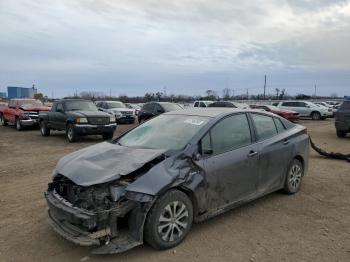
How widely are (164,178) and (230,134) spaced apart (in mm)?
1494

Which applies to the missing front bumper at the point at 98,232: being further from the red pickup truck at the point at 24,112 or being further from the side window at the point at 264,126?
the red pickup truck at the point at 24,112

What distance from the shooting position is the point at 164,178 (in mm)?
4281

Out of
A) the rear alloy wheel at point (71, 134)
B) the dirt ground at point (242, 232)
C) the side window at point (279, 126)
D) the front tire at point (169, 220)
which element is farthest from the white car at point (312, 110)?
the front tire at point (169, 220)

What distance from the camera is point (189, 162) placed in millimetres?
4633

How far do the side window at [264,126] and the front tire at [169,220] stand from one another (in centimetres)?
196

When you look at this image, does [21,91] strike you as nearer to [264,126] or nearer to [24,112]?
[24,112]

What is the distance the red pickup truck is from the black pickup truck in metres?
3.58

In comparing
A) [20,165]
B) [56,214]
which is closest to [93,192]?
[56,214]

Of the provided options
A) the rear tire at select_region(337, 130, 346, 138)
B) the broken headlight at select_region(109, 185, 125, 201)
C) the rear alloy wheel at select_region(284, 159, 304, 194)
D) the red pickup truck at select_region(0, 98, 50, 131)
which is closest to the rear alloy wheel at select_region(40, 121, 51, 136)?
the red pickup truck at select_region(0, 98, 50, 131)

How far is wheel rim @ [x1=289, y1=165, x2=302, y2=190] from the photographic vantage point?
6.42 meters

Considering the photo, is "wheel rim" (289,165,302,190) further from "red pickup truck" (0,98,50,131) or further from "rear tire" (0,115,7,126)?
"rear tire" (0,115,7,126)

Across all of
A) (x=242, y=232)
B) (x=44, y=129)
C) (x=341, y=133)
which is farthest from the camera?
(x=44, y=129)

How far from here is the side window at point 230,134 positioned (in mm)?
5078

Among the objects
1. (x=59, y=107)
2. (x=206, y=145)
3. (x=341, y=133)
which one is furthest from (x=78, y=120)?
(x=341, y=133)
